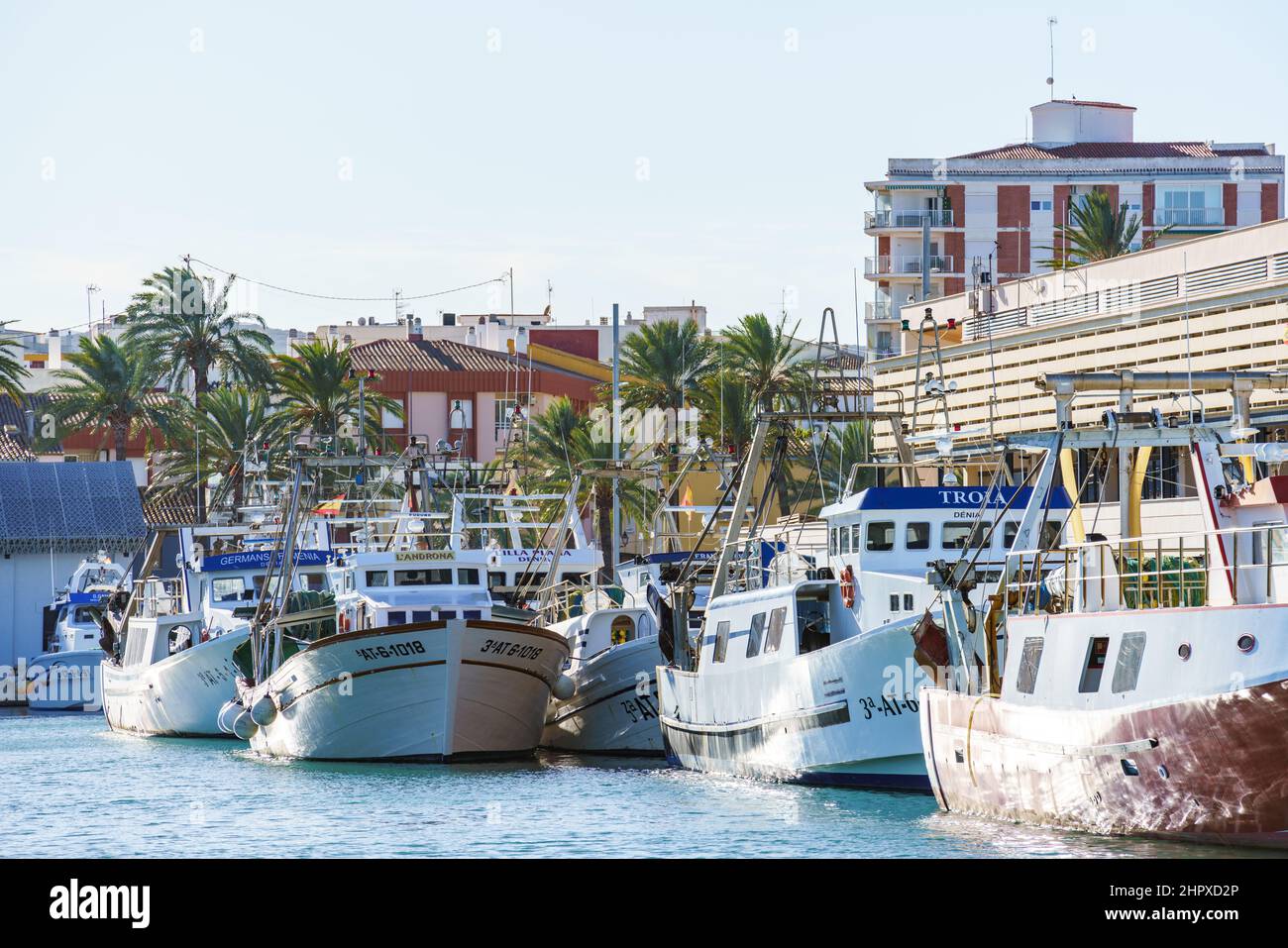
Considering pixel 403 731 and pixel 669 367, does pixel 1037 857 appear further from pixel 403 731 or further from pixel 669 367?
pixel 669 367

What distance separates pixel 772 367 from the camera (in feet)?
212

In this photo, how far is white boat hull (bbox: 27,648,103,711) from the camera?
191 ft

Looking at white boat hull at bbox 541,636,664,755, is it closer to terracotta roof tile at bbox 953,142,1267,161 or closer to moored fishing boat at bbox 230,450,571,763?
moored fishing boat at bbox 230,450,571,763

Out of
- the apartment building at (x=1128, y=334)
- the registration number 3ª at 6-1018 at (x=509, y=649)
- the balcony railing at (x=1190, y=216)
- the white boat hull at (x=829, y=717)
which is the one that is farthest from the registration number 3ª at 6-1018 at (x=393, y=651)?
the balcony railing at (x=1190, y=216)

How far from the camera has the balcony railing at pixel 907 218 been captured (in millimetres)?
89125

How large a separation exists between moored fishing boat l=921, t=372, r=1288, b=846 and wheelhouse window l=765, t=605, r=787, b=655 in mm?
4162

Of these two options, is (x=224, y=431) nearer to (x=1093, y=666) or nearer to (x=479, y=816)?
(x=479, y=816)

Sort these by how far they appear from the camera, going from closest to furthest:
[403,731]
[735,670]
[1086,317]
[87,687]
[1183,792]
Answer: [1183,792] → [735,670] → [403,731] → [1086,317] → [87,687]

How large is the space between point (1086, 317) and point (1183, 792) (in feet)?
116

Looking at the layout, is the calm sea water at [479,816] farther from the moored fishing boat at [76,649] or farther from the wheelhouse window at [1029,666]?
the moored fishing boat at [76,649]

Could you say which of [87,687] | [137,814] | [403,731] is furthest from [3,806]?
[87,687]

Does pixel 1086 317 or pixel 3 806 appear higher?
pixel 1086 317

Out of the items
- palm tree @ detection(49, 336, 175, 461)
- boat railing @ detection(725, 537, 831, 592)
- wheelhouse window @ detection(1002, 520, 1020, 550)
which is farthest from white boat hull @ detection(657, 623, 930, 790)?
palm tree @ detection(49, 336, 175, 461)

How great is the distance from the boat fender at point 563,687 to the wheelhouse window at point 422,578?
3535 millimetres
